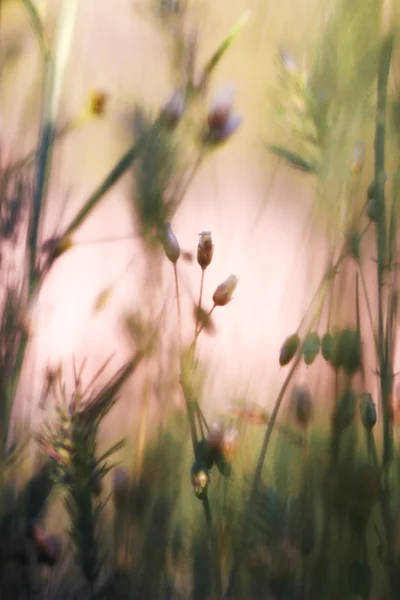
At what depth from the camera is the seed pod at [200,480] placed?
0.49m

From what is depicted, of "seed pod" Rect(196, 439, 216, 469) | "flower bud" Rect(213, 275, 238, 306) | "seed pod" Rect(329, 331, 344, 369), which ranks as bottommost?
"seed pod" Rect(196, 439, 216, 469)

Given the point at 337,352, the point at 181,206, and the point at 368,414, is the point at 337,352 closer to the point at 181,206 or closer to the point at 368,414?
the point at 368,414

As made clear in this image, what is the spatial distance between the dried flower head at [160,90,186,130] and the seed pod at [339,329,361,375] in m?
0.26

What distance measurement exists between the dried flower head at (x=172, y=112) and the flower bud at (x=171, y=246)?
11cm

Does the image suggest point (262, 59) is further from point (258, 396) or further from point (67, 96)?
point (258, 396)

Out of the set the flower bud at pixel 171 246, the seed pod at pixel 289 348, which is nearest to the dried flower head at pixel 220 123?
the flower bud at pixel 171 246

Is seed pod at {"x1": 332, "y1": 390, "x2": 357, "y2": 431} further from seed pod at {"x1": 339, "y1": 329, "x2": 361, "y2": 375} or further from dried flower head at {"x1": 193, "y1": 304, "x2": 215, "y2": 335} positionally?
dried flower head at {"x1": 193, "y1": 304, "x2": 215, "y2": 335}

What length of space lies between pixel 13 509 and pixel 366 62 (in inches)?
21.9

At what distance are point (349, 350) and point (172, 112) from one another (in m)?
0.29

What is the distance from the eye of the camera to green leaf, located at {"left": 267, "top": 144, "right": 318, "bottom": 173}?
537mm

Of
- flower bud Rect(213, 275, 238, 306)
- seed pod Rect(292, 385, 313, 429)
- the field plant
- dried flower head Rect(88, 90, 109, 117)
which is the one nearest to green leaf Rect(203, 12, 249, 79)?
the field plant

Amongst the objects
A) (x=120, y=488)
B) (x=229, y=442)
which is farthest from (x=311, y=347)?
(x=120, y=488)

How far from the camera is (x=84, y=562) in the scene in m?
0.50

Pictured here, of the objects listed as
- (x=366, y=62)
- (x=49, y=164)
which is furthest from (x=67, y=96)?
(x=366, y=62)
